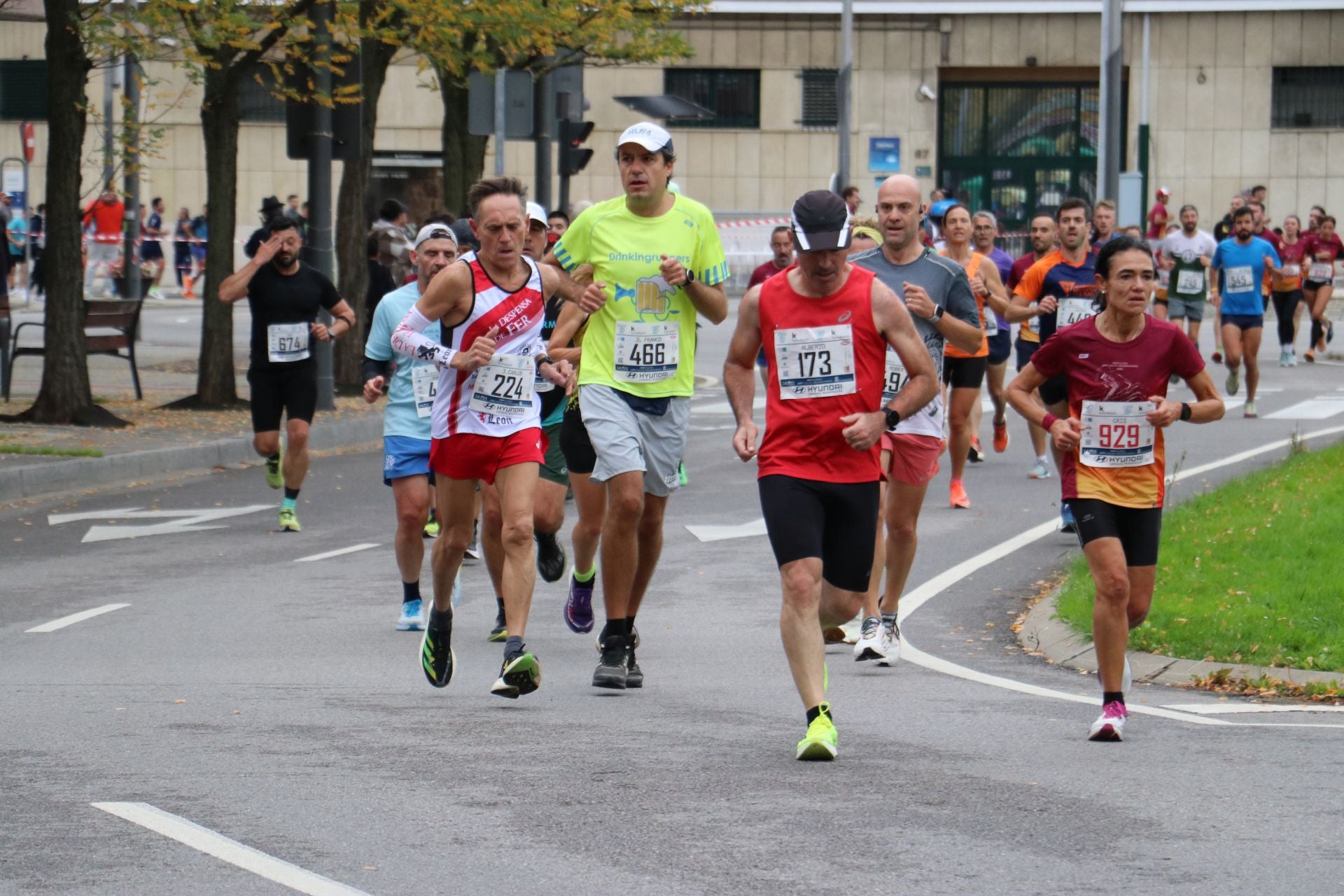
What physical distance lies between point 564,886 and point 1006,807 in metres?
1.52

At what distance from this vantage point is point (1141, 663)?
30.5 feet

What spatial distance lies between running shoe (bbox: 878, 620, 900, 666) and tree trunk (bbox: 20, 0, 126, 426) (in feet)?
36.8

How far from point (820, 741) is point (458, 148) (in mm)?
20557

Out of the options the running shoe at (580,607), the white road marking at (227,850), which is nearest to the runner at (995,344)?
the running shoe at (580,607)

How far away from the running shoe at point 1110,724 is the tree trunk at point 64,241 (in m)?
13.0

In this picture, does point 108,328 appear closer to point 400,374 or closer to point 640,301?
point 400,374

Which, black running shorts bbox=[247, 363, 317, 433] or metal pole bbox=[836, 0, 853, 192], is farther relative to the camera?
metal pole bbox=[836, 0, 853, 192]

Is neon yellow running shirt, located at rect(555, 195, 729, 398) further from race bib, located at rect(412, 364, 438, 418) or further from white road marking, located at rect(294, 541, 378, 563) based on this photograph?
white road marking, located at rect(294, 541, 378, 563)

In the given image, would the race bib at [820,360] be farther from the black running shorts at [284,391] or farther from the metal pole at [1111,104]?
the metal pole at [1111,104]

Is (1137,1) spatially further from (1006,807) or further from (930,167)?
(1006,807)

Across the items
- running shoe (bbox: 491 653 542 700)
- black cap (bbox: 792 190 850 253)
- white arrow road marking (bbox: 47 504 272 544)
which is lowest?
white arrow road marking (bbox: 47 504 272 544)

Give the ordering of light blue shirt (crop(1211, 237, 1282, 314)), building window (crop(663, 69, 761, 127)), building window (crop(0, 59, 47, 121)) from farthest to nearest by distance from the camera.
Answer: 1. building window (crop(663, 69, 761, 127))
2. building window (crop(0, 59, 47, 121))
3. light blue shirt (crop(1211, 237, 1282, 314))

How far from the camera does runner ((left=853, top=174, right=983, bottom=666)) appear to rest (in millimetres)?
9188

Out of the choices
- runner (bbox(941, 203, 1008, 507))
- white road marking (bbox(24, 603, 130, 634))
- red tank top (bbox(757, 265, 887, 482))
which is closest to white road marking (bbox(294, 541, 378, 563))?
white road marking (bbox(24, 603, 130, 634))
